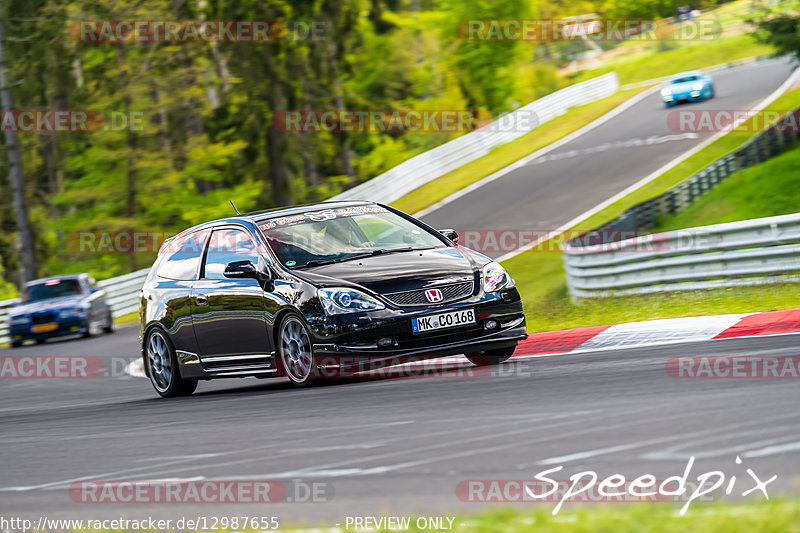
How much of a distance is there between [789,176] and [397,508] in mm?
22668

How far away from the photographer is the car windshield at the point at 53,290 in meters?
25.5

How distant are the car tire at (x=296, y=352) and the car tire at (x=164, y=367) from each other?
6.09 feet

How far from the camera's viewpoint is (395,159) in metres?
53.3

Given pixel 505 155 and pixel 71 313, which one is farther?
pixel 505 155

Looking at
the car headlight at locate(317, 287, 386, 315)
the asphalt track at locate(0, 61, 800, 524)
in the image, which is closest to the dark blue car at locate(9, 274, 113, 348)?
the asphalt track at locate(0, 61, 800, 524)

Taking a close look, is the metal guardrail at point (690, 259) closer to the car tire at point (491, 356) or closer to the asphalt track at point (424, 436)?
the asphalt track at point (424, 436)

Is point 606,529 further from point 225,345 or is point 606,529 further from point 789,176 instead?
point 789,176

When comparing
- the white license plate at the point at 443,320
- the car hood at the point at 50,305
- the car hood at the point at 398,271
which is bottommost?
the car hood at the point at 50,305

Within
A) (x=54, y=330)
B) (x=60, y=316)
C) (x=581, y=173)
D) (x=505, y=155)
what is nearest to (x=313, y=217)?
(x=60, y=316)

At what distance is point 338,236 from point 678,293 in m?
6.01

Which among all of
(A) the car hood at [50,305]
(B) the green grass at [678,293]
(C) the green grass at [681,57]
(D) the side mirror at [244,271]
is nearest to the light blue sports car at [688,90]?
(B) the green grass at [678,293]

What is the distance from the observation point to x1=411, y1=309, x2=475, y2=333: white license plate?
9.23m

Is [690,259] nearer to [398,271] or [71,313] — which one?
[398,271]

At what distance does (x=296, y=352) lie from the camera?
966cm
